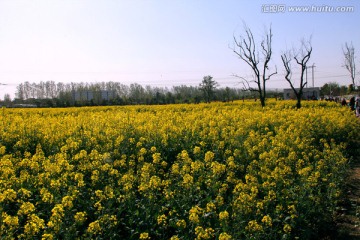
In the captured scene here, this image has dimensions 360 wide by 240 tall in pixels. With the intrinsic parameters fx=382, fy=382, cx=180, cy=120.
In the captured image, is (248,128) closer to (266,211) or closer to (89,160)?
(89,160)

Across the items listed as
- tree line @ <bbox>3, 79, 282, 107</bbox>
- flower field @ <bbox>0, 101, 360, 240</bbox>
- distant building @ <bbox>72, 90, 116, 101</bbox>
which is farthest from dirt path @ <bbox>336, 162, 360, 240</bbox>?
distant building @ <bbox>72, 90, 116, 101</bbox>

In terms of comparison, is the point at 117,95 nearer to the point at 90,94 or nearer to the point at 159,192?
the point at 90,94

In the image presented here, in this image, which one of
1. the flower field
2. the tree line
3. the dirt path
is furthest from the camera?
the tree line

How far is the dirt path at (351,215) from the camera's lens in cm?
540

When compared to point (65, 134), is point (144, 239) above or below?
below

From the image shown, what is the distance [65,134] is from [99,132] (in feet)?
2.88

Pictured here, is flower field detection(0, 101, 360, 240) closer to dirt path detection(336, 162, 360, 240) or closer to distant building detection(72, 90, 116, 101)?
dirt path detection(336, 162, 360, 240)

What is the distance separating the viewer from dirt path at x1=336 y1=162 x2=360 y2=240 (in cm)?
540

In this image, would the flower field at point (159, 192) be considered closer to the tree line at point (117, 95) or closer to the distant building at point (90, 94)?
the tree line at point (117, 95)

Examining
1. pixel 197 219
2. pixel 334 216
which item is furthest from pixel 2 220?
pixel 334 216

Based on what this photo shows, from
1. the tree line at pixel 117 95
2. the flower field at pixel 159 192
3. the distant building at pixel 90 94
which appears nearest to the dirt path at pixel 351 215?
the flower field at pixel 159 192

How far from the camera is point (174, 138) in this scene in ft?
28.1

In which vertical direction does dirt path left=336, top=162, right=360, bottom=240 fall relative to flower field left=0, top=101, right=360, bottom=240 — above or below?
below

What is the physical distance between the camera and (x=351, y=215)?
6234 mm
